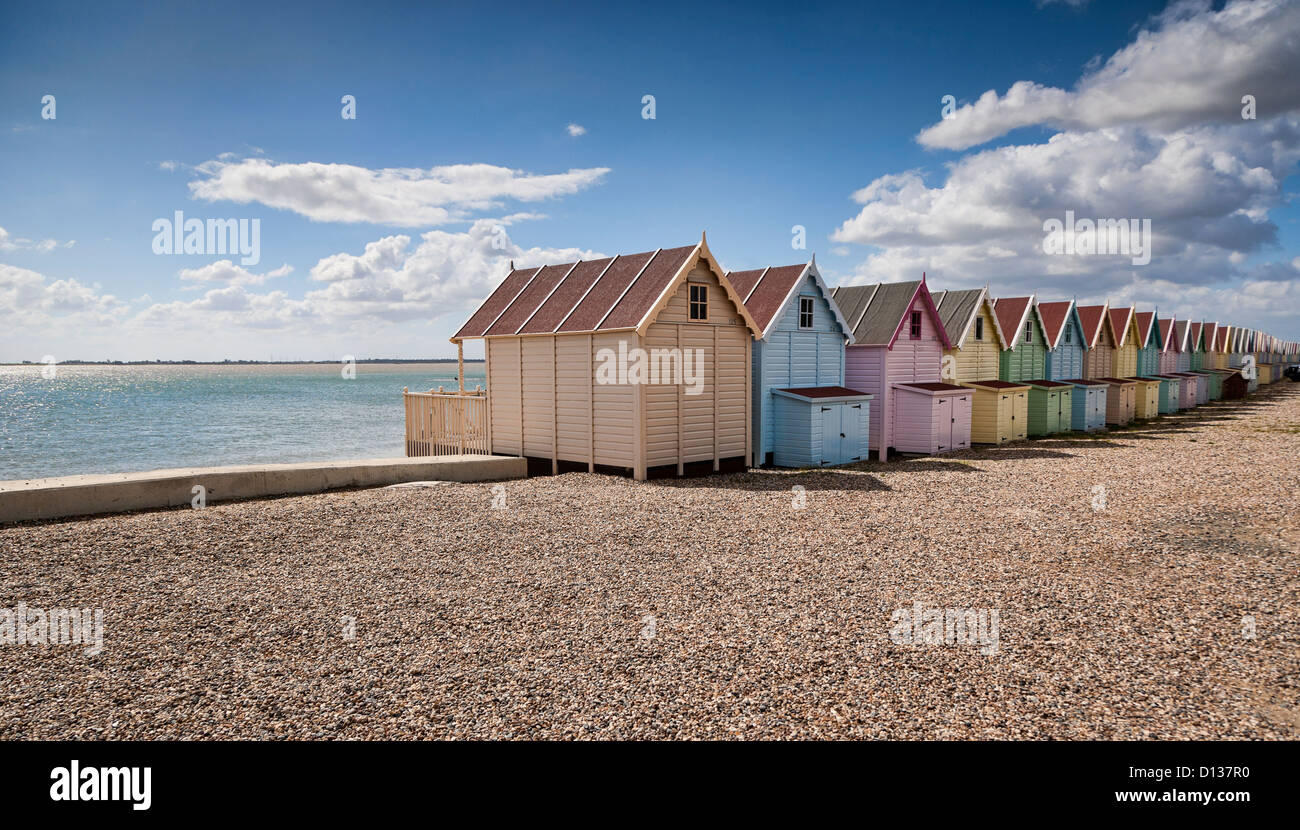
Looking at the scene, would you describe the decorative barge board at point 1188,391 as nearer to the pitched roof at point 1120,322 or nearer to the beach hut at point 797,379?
the pitched roof at point 1120,322

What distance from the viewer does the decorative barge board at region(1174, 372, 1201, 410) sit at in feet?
155

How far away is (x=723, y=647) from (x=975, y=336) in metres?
26.5

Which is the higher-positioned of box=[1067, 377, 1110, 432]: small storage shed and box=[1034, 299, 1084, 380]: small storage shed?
box=[1034, 299, 1084, 380]: small storage shed

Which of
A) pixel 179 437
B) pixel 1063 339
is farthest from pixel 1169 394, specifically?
pixel 179 437

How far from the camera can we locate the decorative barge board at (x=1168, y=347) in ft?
172

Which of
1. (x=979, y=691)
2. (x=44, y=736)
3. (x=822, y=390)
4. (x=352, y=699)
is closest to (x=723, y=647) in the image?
(x=979, y=691)

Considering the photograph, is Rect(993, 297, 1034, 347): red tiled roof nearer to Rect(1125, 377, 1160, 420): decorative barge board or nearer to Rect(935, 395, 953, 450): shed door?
Rect(935, 395, 953, 450): shed door

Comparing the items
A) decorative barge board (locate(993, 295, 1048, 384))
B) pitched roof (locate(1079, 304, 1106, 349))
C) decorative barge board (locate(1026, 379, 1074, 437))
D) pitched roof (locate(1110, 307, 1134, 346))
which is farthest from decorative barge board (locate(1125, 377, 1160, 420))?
decorative barge board (locate(1026, 379, 1074, 437))

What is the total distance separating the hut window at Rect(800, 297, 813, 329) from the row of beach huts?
58 mm

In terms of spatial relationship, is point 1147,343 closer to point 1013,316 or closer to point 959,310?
point 1013,316

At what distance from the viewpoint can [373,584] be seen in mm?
10055

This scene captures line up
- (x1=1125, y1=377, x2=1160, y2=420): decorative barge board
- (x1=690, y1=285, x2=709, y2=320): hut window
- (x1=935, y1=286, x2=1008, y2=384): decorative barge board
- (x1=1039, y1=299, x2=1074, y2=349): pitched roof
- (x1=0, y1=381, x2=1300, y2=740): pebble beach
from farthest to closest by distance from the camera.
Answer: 1. (x1=1125, y1=377, x2=1160, y2=420): decorative barge board
2. (x1=1039, y1=299, x2=1074, y2=349): pitched roof
3. (x1=935, y1=286, x2=1008, y2=384): decorative barge board
4. (x1=690, y1=285, x2=709, y2=320): hut window
5. (x1=0, y1=381, x2=1300, y2=740): pebble beach

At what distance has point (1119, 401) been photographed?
36.1m

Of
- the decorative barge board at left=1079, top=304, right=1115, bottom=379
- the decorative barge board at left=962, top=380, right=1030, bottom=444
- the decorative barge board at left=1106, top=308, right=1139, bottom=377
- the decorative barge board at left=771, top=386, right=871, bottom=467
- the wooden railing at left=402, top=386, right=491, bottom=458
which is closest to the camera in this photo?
the decorative barge board at left=771, top=386, right=871, bottom=467
